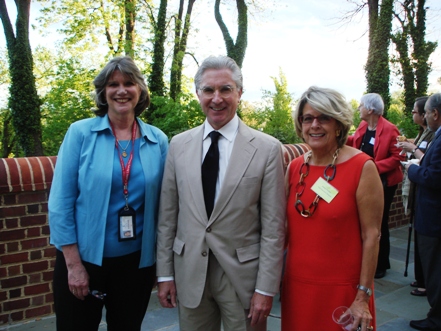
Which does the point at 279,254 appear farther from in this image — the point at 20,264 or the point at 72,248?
the point at 20,264

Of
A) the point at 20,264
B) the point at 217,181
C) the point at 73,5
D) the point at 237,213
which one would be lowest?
the point at 20,264

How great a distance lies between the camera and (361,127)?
486cm

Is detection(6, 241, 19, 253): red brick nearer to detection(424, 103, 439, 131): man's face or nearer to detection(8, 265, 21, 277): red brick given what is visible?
detection(8, 265, 21, 277): red brick

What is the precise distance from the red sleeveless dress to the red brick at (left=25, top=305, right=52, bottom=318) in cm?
229

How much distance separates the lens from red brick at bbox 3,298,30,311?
316cm

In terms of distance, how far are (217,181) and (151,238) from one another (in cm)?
53

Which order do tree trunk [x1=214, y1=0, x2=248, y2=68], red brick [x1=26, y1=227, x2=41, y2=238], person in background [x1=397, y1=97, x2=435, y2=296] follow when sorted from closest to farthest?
red brick [x1=26, y1=227, x2=41, y2=238]
person in background [x1=397, y1=97, x2=435, y2=296]
tree trunk [x1=214, y1=0, x2=248, y2=68]

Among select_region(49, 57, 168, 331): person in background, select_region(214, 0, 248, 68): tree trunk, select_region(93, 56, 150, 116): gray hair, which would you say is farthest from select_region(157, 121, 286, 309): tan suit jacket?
select_region(214, 0, 248, 68): tree trunk

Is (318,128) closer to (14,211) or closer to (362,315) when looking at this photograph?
(362,315)

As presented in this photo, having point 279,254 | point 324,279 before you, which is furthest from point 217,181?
point 324,279

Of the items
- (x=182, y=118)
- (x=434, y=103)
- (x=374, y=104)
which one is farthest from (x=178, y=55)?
(x=434, y=103)

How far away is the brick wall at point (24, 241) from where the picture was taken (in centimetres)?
311

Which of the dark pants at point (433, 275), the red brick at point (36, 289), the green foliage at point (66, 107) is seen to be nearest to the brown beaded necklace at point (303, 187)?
the dark pants at point (433, 275)

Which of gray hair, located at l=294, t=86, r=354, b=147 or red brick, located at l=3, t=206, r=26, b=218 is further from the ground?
gray hair, located at l=294, t=86, r=354, b=147
